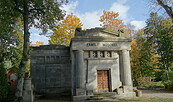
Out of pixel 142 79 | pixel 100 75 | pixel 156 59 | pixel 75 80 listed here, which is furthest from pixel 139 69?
pixel 75 80

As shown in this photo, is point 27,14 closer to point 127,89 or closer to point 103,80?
point 103,80

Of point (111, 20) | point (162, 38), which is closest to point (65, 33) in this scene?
point (111, 20)

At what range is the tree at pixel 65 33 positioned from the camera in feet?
76.2

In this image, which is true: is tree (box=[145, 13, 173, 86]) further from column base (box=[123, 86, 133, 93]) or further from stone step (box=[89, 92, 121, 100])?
stone step (box=[89, 92, 121, 100])

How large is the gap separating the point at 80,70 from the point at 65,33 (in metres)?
12.0

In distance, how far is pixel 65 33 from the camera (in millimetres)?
23422

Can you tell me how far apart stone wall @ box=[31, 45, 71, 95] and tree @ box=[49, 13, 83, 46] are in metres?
7.98

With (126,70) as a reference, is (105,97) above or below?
below

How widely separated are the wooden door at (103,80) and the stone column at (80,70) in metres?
1.63

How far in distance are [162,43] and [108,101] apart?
1712 centimetres

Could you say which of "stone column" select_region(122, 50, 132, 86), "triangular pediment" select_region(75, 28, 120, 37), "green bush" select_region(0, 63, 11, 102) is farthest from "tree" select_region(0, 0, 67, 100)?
"stone column" select_region(122, 50, 132, 86)

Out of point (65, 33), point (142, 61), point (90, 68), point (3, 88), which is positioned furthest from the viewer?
point (142, 61)

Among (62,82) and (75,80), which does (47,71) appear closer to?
(62,82)

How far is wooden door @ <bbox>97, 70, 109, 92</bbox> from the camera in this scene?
1337cm
